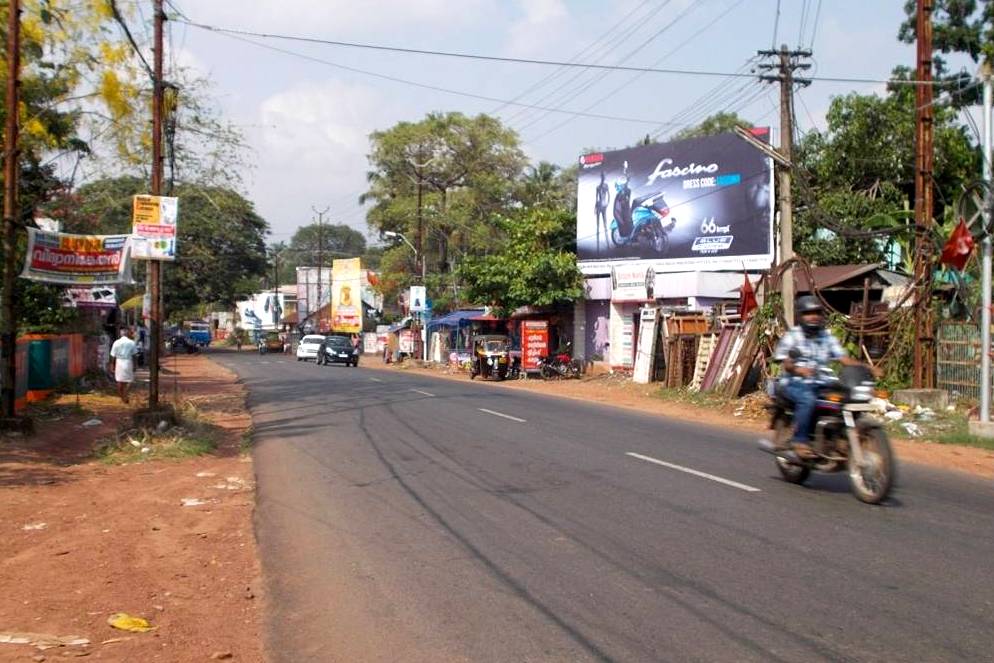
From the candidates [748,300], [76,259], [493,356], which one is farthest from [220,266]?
[76,259]

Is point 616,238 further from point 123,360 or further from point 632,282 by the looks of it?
point 123,360

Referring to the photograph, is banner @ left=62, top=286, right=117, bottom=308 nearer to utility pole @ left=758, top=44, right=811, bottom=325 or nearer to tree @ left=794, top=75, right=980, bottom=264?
utility pole @ left=758, top=44, right=811, bottom=325

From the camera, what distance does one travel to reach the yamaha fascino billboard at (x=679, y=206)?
31.7 meters

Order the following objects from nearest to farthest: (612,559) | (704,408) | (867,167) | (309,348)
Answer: (612,559)
(704,408)
(867,167)
(309,348)

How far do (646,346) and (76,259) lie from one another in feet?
59.3

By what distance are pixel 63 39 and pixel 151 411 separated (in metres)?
7.27

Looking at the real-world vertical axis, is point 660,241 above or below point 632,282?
above

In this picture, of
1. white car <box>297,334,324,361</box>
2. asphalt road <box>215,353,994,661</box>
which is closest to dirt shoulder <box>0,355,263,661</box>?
asphalt road <box>215,353,994,661</box>

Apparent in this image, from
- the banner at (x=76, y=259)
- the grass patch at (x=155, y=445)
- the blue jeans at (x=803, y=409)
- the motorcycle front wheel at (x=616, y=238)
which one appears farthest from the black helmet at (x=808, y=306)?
the motorcycle front wheel at (x=616, y=238)

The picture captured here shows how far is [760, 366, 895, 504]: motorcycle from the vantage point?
8.44 m

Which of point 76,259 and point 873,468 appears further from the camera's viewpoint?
point 76,259

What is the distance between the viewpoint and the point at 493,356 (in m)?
35.1

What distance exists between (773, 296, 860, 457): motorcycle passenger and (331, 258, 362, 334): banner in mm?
57463

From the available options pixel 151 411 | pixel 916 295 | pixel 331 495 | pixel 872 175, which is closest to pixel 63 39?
pixel 151 411
